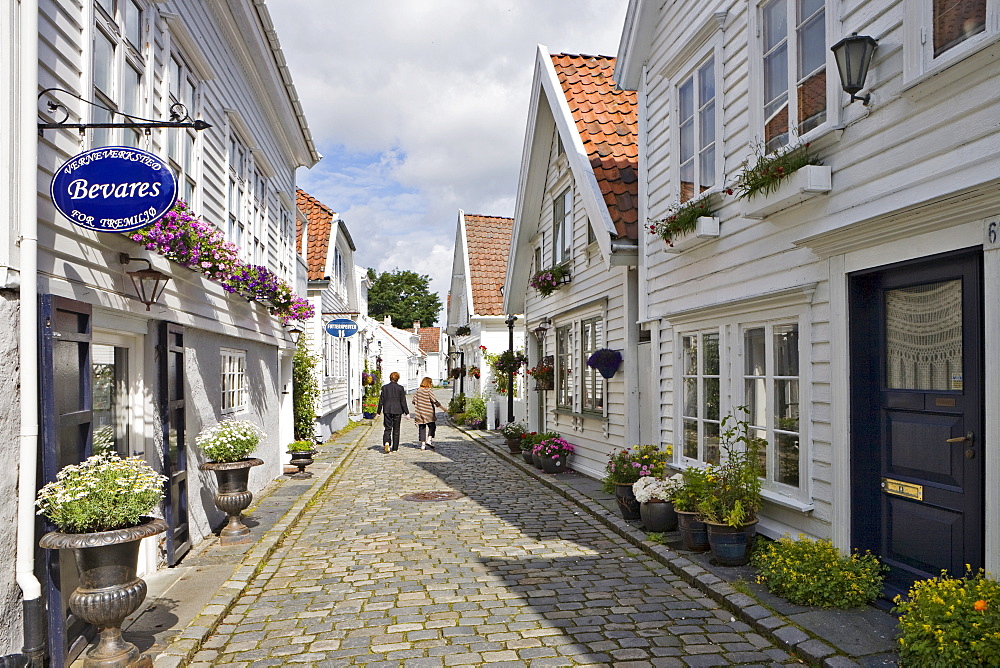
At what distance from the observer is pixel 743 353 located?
7.42 metres

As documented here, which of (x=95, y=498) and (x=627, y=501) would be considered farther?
(x=627, y=501)

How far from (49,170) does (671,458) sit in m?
7.06

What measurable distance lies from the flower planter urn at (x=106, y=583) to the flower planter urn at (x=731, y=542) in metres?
4.44

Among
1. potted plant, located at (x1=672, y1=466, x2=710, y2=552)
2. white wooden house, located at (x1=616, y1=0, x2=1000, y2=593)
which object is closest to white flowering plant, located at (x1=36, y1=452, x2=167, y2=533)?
potted plant, located at (x1=672, y1=466, x2=710, y2=552)

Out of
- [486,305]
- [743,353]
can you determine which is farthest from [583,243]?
[486,305]

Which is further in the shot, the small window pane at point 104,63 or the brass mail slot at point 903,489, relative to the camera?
the small window pane at point 104,63

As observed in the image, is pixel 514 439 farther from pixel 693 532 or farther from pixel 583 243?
pixel 693 532

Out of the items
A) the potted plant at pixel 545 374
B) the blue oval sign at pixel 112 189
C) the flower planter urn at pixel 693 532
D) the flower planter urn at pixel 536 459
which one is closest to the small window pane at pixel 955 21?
the flower planter urn at pixel 693 532

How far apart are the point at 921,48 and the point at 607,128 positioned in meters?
7.80

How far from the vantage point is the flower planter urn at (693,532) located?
6.96 m

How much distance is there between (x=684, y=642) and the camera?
5.09 m

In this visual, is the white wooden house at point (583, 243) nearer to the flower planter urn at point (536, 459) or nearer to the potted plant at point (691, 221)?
the flower planter urn at point (536, 459)

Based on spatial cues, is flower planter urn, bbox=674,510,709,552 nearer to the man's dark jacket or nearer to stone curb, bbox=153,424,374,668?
stone curb, bbox=153,424,374,668

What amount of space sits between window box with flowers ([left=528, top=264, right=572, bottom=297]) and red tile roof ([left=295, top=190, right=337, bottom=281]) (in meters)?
6.61
